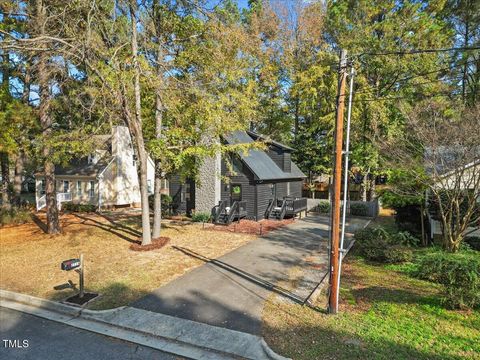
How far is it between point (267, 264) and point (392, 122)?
59.9 feet

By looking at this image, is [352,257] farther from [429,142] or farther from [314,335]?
[314,335]

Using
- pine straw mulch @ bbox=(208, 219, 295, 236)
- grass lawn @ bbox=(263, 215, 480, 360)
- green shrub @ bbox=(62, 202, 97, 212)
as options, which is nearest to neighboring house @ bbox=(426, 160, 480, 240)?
grass lawn @ bbox=(263, 215, 480, 360)

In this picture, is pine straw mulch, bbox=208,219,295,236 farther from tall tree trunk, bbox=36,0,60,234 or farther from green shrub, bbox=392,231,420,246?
tall tree trunk, bbox=36,0,60,234

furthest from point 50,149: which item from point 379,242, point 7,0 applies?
point 379,242

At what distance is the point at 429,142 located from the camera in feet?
34.8

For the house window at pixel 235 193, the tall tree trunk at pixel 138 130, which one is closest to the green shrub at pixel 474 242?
the house window at pixel 235 193

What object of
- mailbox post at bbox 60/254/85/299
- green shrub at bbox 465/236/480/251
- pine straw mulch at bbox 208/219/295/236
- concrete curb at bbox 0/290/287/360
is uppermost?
mailbox post at bbox 60/254/85/299

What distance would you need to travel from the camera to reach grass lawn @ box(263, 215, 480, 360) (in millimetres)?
5395

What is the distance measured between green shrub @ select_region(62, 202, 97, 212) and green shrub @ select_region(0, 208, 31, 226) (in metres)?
4.42

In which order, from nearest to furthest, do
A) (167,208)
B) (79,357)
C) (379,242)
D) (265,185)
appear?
(79,357) < (379,242) < (265,185) < (167,208)

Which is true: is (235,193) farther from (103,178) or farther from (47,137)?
(103,178)

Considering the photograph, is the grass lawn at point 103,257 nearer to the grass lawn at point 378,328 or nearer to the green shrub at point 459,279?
the grass lawn at point 378,328

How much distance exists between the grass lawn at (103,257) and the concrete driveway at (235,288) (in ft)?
2.10

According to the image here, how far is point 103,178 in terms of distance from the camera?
2506 cm
